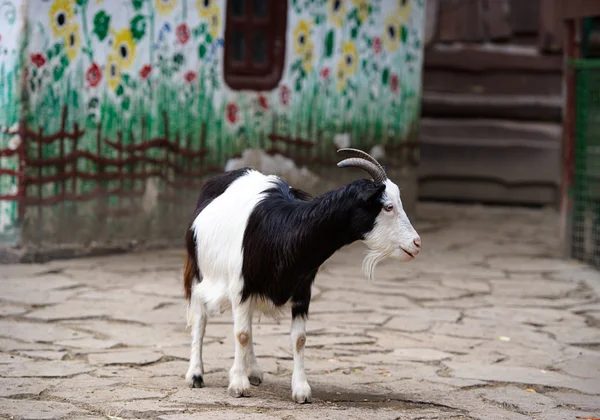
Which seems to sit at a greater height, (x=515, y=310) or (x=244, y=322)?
(x=244, y=322)

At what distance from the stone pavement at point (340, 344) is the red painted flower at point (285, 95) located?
1.89 m

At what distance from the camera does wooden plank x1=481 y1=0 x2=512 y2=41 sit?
13680 mm

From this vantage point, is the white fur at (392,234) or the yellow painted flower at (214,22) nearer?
the white fur at (392,234)

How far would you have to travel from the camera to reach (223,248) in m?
5.23

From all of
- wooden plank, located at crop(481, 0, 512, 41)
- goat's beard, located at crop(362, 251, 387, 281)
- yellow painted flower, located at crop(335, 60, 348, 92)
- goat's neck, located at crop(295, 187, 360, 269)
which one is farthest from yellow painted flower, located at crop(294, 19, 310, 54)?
goat's beard, located at crop(362, 251, 387, 281)

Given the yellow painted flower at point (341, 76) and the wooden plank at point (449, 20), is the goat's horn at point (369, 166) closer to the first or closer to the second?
the yellow painted flower at point (341, 76)

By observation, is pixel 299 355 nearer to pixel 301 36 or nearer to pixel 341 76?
pixel 301 36

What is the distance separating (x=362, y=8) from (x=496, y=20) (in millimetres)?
2907

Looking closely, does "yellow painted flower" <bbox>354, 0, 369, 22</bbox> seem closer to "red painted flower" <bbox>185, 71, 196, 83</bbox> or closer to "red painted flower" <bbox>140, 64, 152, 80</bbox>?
"red painted flower" <bbox>185, 71, 196, 83</bbox>

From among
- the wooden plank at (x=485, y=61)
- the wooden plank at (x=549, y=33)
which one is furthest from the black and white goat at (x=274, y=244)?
the wooden plank at (x=485, y=61)

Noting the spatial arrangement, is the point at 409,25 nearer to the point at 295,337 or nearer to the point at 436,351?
the point at 436,351

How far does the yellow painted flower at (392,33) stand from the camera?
38.8ft

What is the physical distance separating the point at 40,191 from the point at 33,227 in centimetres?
32

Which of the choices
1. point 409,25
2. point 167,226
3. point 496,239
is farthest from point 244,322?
point 409,25
